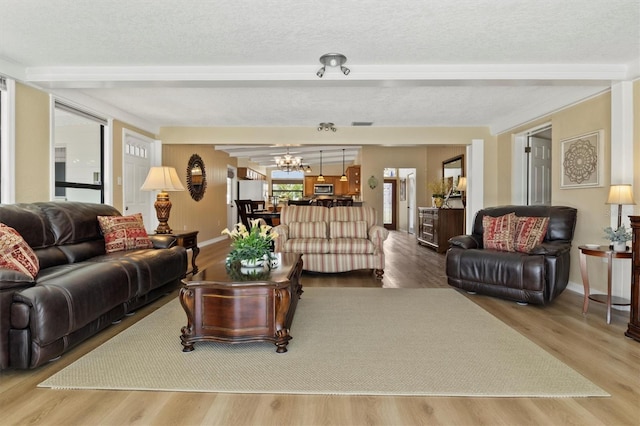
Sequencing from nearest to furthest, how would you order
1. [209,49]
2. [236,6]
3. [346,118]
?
Answer: [236,6]
[209,49]
[346,118]

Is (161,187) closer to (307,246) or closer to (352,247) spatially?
(307,246)

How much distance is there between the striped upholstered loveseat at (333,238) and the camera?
477 cm

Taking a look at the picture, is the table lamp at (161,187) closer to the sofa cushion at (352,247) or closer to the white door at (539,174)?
the sofa cushion at (352,247)

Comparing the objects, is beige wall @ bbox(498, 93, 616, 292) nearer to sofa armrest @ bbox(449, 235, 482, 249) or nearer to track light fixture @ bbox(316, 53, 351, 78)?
sofa armrest @ bbox(449, 235, 482, 249)

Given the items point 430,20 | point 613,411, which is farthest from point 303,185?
point 613,411

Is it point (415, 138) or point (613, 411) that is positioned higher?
point (415, 138)

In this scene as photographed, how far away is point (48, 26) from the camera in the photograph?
2.67 m

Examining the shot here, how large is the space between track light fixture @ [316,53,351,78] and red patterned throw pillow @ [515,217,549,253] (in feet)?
8.43

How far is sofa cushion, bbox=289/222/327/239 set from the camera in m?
5.18

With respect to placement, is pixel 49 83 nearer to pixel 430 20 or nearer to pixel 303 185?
pixel 430 20

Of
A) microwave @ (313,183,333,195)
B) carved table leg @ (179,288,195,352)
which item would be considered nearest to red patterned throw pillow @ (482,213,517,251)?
carved table leg @ (179,288,195,352)

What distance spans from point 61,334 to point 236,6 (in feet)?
7.76

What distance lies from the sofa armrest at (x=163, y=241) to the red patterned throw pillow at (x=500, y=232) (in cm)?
365

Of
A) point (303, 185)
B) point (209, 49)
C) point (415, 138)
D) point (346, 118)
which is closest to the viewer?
point (209, 49)
